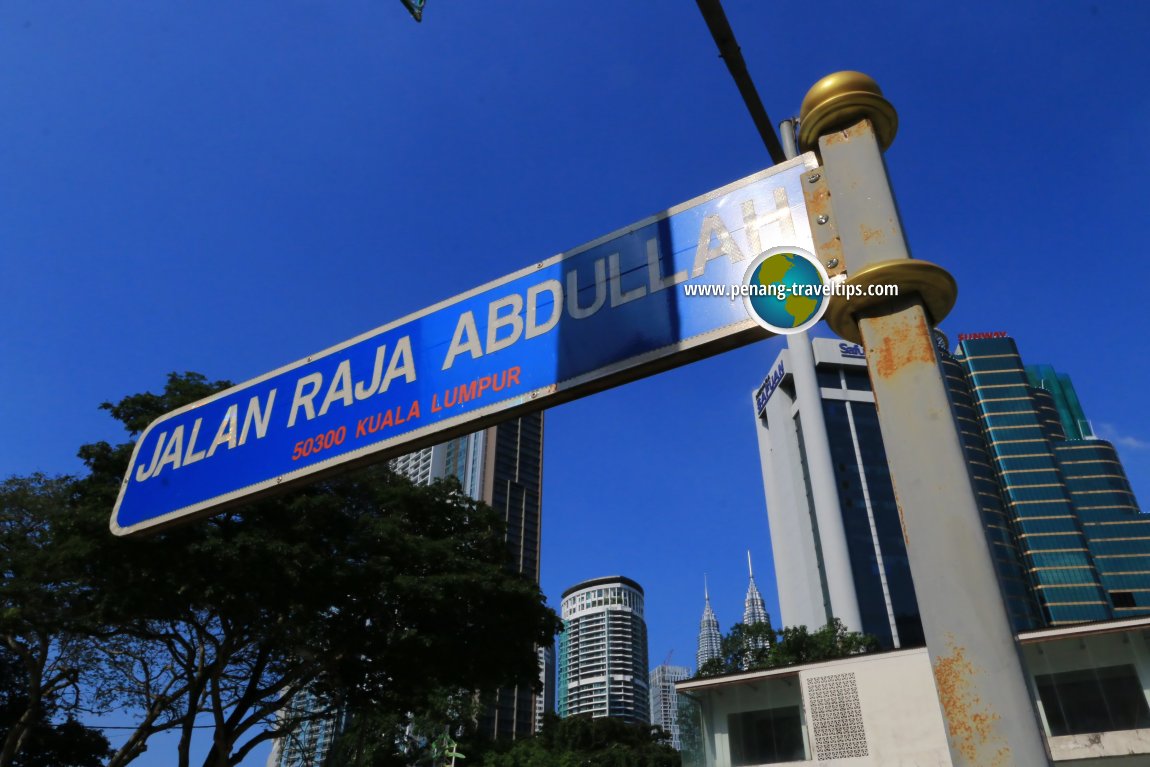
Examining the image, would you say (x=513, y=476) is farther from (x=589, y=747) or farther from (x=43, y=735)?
(x=43, y=735)

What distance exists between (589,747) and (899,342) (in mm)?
61359

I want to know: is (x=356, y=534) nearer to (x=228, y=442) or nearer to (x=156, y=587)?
(x=156, y=587)

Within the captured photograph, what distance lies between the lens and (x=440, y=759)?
4419 centimetres

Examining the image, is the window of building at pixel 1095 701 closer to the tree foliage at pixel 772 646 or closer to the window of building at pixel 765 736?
the window of building at pixel 765 736

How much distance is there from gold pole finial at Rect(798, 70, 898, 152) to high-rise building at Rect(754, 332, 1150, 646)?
63474 millimetres

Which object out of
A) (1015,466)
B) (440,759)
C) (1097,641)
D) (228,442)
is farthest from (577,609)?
(228,442)

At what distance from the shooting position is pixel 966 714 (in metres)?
1.60

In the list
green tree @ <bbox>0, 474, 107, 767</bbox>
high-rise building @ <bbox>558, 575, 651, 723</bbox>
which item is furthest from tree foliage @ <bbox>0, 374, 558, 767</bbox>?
high-rise building @ <bbox>558, 575, 651, 723</bbox>

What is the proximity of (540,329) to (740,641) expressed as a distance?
148 feet

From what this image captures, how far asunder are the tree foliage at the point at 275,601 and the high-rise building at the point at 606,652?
446 ft

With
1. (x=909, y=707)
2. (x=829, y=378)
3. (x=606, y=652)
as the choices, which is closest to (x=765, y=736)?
(x=909, y=707)

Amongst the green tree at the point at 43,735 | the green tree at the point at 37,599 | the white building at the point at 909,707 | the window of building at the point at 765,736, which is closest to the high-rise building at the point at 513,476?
the green tree at the point at 43,735

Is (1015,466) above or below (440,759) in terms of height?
above

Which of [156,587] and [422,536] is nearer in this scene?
[156,587]
